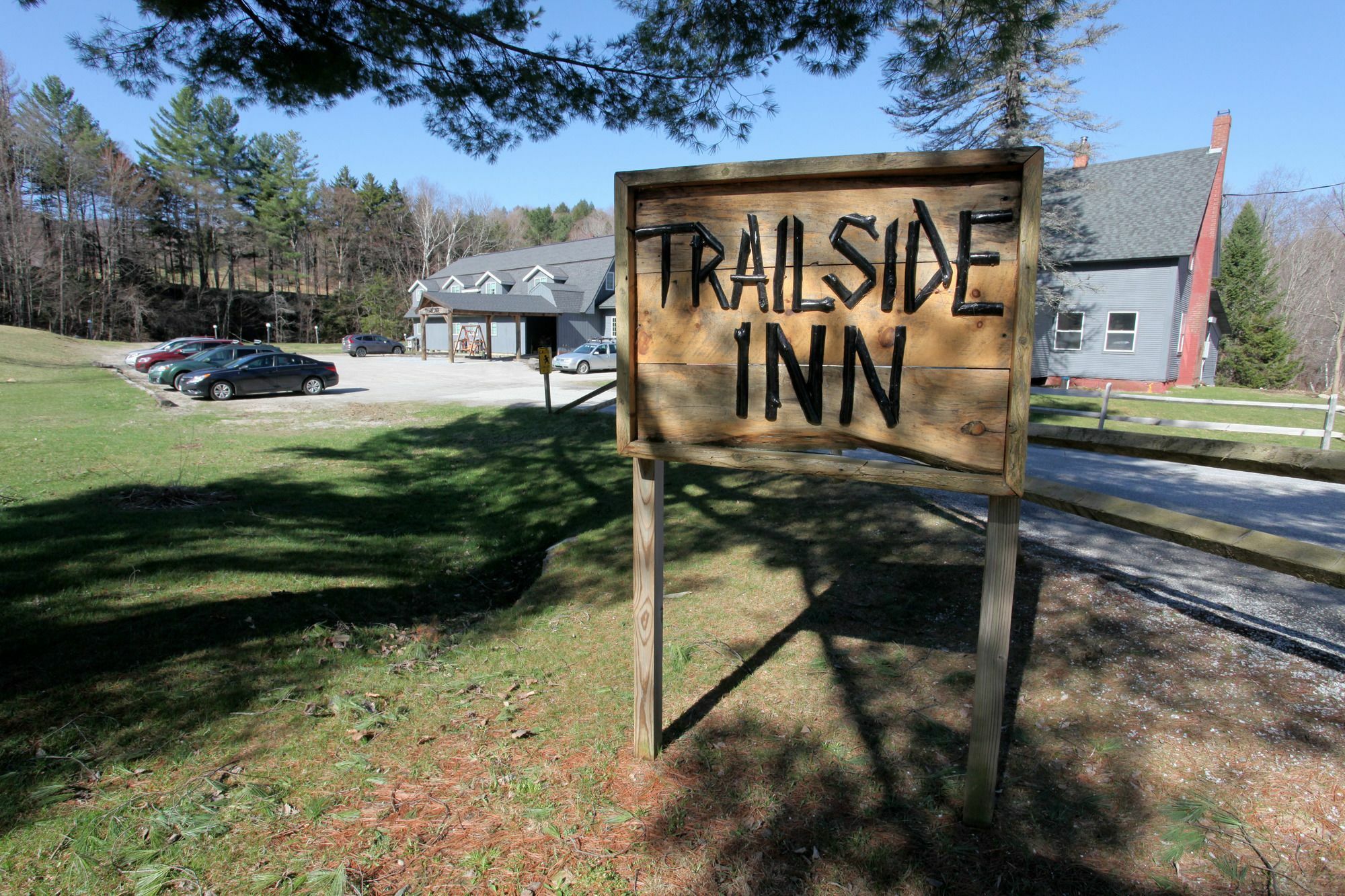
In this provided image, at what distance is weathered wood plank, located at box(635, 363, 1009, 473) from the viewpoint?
8.47 ft

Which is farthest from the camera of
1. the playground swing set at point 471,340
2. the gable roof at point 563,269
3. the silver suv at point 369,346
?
the silver suv at point 369,346

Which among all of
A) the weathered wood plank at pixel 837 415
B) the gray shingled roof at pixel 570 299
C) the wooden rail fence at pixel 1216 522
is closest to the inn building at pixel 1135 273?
the weathered wood plank at pixel 837 415

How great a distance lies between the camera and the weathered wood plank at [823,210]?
2512mm

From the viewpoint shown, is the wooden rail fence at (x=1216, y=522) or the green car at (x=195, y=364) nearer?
the wooden rail fence at (x=1216, y=522)

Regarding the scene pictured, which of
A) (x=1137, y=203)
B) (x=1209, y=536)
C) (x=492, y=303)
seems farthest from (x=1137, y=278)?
(x=492, y=303)

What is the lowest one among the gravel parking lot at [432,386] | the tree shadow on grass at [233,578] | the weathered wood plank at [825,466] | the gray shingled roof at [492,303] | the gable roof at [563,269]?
the tree shadow on grass at [233,578]

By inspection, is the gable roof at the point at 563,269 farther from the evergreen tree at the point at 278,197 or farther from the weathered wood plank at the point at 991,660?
the weathered wood plank at the point at 991,660

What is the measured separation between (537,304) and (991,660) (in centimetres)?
4219

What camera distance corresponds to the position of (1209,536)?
8.38ft

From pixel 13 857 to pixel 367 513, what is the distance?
5799 millimetres

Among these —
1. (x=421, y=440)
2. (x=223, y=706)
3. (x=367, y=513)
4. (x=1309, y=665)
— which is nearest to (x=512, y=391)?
(x=421, y=440)

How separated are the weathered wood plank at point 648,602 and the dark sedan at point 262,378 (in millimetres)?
20366

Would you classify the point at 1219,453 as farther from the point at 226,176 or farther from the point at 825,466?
the point at 226,176

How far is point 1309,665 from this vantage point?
341 cm
